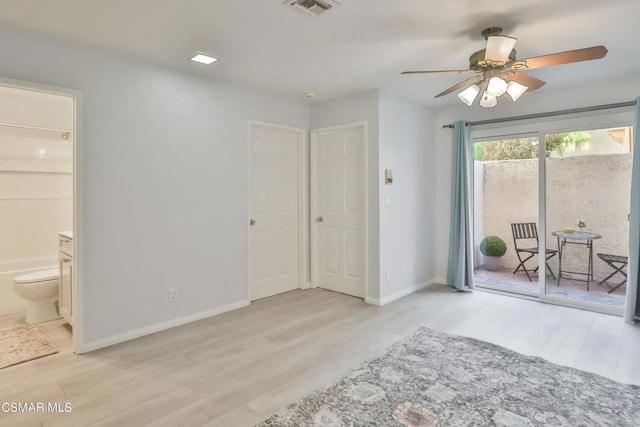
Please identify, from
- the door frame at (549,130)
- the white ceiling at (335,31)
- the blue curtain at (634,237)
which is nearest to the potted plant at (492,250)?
the door frame at (549,130)

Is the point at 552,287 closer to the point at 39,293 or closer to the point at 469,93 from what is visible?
the point at 469,93

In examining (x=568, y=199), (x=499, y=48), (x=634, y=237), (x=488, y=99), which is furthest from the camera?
(x=568, y=199)

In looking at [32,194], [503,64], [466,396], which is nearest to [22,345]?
[32,194]

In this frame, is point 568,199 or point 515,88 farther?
point 568,199

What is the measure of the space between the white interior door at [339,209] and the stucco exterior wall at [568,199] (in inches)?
69.7

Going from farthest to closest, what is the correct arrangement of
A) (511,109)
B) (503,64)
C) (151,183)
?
(511,109) < (151,183) < (503,64)

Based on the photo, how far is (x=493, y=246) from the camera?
4.93m

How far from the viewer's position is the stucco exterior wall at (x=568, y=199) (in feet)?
12.6

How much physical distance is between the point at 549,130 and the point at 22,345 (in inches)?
225

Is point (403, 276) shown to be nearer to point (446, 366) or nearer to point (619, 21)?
point (446, 366)

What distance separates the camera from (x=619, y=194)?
150 inches

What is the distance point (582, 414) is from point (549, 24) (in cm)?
256

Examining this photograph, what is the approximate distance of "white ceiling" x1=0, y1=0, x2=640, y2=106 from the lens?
2314 millimetres

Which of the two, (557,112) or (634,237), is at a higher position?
(557,112)
